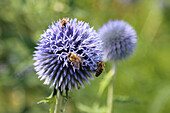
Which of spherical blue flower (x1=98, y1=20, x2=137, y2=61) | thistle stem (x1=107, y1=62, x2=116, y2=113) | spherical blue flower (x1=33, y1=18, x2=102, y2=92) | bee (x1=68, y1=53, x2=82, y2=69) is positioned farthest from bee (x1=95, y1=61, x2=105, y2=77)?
spherical blue flower (x1=98, y1=20, x2=137, y2=61)

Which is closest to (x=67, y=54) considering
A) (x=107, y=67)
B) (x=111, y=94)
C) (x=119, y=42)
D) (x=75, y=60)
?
(x=75, y=60)

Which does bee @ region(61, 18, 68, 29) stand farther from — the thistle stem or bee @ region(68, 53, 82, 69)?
the thistle stem

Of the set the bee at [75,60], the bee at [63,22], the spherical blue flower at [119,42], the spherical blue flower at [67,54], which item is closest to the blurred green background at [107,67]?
the spherical blue flower at [119,42]

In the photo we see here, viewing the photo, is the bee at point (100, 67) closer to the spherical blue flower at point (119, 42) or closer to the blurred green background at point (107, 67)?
the blurred green background at point (107, 67)

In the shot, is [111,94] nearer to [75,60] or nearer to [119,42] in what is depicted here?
[119,42]

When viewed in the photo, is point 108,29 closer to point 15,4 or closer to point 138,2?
point 15,4
